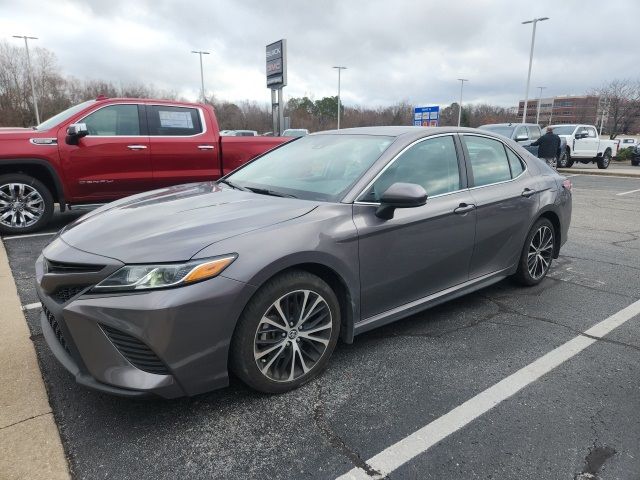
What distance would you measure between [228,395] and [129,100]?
5499 mm

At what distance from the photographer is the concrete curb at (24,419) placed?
82.6 inches

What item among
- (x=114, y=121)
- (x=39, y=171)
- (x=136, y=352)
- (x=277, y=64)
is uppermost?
(x=277, y=64)

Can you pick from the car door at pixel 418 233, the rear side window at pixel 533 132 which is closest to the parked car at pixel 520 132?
the rear side window at pixel 533 132

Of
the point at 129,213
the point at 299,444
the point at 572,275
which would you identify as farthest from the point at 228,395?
the point at 572,275

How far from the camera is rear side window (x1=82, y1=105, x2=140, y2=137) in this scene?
6.45m

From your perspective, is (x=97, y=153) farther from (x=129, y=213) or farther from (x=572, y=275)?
(x=572, y=275)

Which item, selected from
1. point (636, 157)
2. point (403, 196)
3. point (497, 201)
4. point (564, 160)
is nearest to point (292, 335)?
point (403, 196)

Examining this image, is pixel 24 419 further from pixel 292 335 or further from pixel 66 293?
pixel 292 335

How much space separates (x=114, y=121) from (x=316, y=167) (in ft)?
14.4

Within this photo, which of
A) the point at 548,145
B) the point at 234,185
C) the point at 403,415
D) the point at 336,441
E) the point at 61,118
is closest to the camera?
the point at 336,441

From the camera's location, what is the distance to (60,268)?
2463 millimetres

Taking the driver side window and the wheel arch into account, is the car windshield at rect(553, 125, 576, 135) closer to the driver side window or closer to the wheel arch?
the driver side window

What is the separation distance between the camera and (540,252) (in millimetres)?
4512

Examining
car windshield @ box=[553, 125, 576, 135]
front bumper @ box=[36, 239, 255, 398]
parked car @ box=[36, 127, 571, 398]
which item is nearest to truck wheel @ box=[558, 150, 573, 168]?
car windshield @ box=[553, 125, 576, 135]
